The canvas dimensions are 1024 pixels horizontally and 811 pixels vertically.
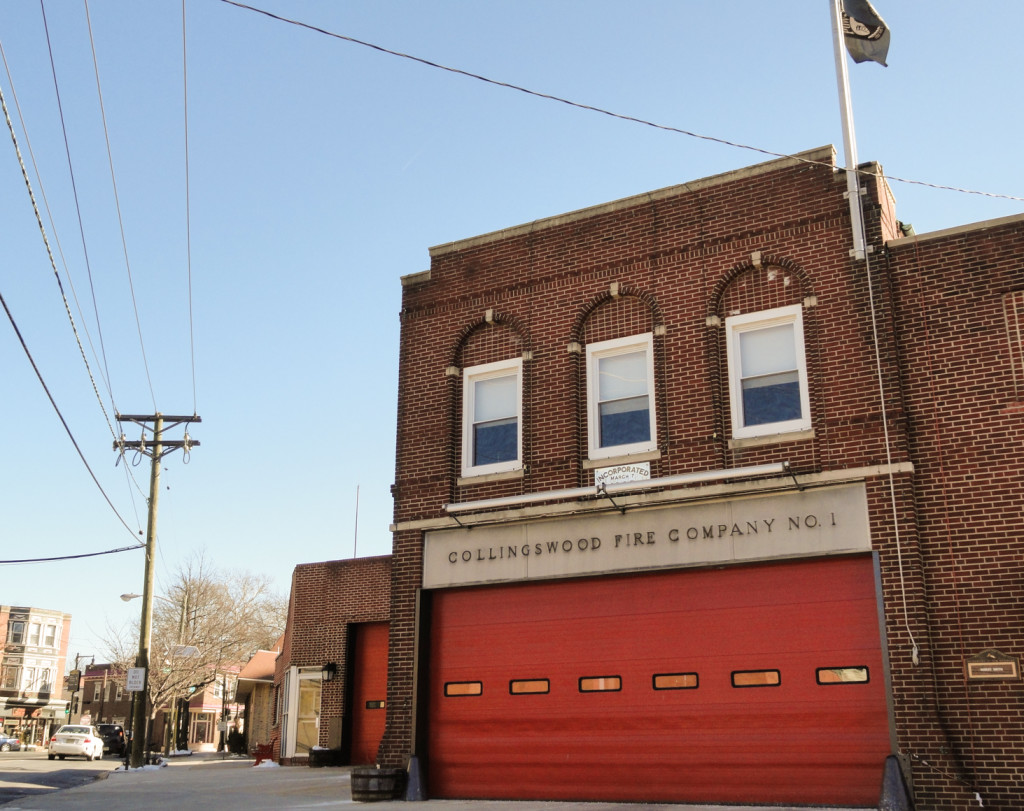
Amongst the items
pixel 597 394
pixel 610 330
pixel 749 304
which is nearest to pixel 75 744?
pixel 597 394

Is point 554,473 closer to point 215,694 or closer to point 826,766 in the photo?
point 826,766

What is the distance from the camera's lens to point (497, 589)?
16.0 metres

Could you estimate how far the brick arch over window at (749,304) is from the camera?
14336 mm

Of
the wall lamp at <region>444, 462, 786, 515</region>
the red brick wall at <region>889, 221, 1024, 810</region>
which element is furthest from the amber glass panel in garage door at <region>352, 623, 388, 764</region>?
the red brick wall at <region>889, 221, 1024, 810</region>

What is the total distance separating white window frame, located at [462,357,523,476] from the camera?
1634cm

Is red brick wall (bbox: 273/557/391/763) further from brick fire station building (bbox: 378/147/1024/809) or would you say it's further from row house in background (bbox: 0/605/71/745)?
row house in background (bbox: 0/605/71/745)

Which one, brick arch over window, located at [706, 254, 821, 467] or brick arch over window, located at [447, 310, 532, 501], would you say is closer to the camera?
brick arch over window, located at [706, 254, 821, 467]

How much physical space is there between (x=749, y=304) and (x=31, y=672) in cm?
8322

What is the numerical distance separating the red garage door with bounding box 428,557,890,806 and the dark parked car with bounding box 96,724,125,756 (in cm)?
3948

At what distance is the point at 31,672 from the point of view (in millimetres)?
82812

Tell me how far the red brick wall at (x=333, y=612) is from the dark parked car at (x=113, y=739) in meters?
25.2

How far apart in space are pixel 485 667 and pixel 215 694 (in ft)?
236

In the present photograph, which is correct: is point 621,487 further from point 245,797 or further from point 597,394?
point 245,797

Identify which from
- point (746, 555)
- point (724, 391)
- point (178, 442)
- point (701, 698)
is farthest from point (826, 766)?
point (178, 442)
